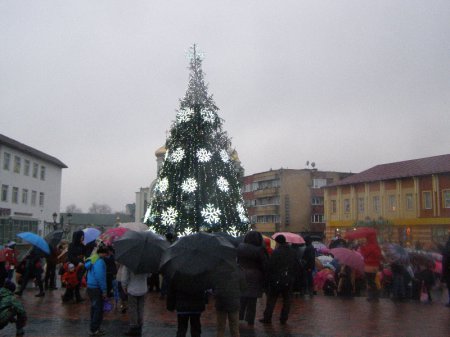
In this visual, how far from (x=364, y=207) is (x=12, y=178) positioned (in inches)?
1301

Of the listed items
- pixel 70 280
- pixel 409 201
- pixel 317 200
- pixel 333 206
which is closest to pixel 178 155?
pixel 70 280

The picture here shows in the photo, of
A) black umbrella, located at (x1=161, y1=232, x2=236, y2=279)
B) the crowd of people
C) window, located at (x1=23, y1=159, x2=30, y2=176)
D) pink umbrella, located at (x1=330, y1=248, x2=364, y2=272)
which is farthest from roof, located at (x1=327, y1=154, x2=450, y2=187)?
window, located at (x1=23, y1=159, x2=30, y2=176)

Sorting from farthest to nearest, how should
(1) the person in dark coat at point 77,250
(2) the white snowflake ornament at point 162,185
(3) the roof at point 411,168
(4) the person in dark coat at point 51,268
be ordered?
(3) the roof at point 411,168 < (2) the white snowflake ornament at point 162,185 < (4) the person in dark coat at point 51,268 < (1) the person in dark coat at point 77,250

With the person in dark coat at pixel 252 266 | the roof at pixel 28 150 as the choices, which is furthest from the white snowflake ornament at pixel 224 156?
the roof at pixel 28 150

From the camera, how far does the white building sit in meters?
48.8

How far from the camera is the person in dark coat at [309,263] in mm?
16016

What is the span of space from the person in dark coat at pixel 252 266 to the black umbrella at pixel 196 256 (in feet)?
8.87

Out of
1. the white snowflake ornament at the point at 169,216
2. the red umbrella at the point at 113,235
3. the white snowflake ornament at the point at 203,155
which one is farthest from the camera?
the white snowflake ornament at the point at 203,155

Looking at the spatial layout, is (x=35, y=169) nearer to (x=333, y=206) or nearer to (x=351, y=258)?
(x=333, y=206)

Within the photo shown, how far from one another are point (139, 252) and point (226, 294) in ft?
6.43

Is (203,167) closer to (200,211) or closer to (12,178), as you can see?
(200,211)

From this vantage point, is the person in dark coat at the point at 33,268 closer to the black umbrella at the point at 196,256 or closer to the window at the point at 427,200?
the black umbrella at the point at 196,256

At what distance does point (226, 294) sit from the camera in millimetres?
8078

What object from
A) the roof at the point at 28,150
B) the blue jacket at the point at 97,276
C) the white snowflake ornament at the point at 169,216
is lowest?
the blue jacket at the point at 97,276
